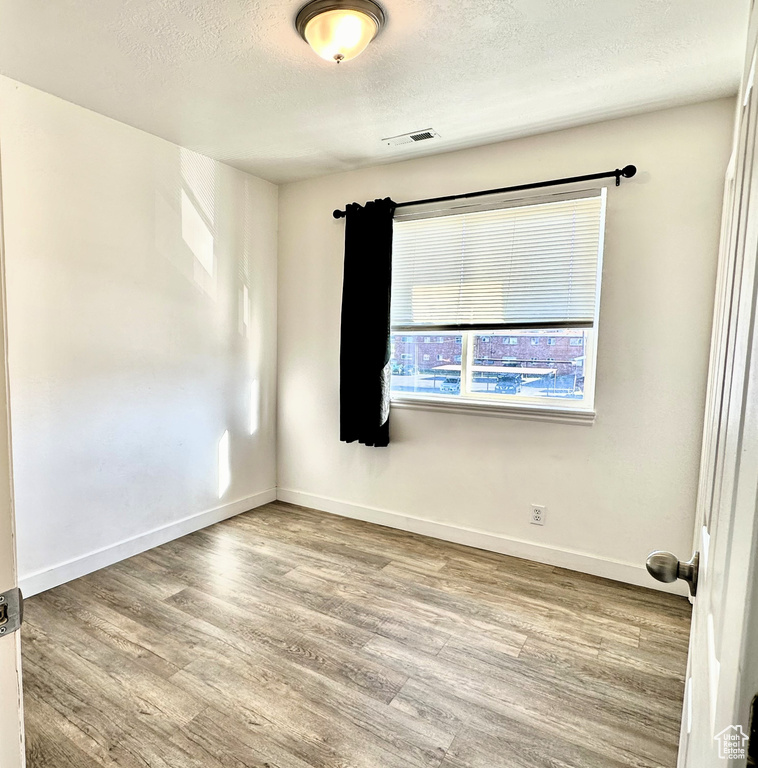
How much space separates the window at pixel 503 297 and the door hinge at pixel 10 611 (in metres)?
2.63

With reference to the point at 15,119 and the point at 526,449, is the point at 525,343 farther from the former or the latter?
the point at 15,119

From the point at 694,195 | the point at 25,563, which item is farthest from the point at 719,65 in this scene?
the point at 25,563

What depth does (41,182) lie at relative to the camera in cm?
236

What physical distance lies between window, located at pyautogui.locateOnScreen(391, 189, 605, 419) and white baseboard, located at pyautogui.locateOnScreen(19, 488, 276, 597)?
1.59m

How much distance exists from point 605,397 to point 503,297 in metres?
0.86

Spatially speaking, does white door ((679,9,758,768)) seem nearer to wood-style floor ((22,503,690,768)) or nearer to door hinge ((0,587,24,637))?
door hinge ((0,587,24,637))

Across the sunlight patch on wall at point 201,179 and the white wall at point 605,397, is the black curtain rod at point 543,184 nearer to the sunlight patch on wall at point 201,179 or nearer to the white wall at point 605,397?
the white wall at point 605,397

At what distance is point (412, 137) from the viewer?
281 cm

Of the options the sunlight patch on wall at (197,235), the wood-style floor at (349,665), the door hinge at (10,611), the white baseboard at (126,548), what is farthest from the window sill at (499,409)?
the door hinge at (10,611)

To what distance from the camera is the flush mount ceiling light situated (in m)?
1.68

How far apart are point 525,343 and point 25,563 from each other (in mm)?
3056

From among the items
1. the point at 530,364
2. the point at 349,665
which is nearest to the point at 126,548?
the point at 349,665

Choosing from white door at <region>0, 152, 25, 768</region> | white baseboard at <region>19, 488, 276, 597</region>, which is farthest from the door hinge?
white baseboard at <region>19, 488, 276, 597</region>

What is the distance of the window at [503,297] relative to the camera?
8.89 ft
